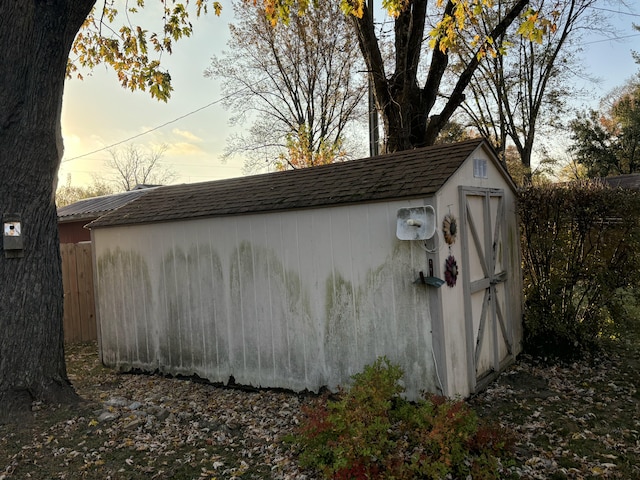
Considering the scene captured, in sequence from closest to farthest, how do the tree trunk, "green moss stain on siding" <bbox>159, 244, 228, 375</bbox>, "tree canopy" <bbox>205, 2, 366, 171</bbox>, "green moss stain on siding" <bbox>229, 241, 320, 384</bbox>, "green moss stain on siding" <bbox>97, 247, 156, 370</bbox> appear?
"green moss stain on siding" <bbox>229, 241, 320, 384</bbox>
"green moss stain on siding" <bbox>159, 244, 228, 375</bbox>
"green moss stain on siding" <bbox>97, 247, 156, 370</bbox>
the tree trunk
"tree canopy" <bbox>205, 2, 366, 171</bbox>

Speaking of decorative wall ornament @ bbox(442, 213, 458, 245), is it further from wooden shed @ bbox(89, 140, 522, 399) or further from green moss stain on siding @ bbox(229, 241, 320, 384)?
green moss stain on siding @ bbox(229, 241, 320, 384)

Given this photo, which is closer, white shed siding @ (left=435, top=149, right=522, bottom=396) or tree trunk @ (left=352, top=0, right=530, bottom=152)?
white shed siding @ (left=435, top=149, right=522, bottom=396)

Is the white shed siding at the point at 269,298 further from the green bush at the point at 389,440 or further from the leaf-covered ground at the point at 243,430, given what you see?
the green bush at the point at 389,440

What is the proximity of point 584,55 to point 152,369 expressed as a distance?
21066 millimetres

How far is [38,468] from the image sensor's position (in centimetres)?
336

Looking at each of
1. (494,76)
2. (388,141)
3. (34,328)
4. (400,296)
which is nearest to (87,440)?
(34,328)

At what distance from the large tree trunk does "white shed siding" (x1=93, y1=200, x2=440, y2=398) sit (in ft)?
5.30

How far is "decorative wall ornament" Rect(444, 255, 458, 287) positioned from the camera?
169 inches

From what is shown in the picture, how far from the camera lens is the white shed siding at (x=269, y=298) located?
174 inches

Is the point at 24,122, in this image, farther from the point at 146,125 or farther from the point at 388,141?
the point at 146,125

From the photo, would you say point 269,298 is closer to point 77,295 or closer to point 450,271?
point 450,271

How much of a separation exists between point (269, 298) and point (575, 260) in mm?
3972

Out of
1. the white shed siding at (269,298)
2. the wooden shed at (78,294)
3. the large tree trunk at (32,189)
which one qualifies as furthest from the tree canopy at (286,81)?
the large tree trunk at (32,189)

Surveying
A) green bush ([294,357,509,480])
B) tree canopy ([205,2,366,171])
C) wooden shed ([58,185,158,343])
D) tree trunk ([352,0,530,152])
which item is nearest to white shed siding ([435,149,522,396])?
green bush ([294,357,509,480])
